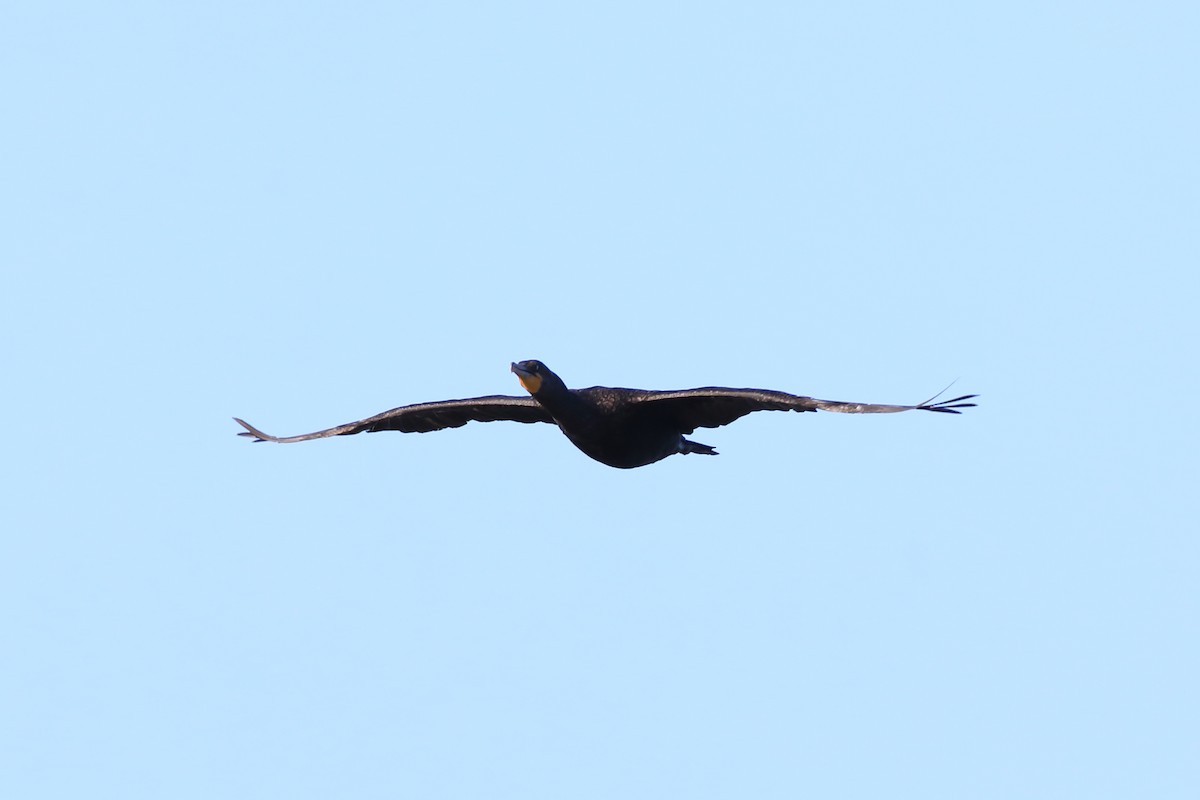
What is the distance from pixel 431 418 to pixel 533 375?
3.28 m

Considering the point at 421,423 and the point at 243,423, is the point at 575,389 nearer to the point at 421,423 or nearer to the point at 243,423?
the point at 421,423

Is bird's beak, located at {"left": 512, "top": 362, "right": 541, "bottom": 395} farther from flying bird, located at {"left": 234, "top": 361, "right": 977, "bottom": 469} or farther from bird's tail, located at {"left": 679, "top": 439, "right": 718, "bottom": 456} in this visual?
bird's tail, located at {"left": 679, "top": 439, "right": 718, "bottom": 456}

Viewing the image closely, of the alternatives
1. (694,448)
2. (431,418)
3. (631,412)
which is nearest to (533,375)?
(631,412)

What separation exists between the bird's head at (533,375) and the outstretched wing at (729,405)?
3.81 feet

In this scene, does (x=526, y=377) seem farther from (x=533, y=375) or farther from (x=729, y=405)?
(x=729, y=405)

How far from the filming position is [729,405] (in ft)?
65.8

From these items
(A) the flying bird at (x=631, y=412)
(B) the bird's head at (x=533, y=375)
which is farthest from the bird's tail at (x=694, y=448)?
(B) the bird's head at (x=533, y=375)

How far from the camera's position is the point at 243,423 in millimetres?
23438

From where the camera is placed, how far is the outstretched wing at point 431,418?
22406mm

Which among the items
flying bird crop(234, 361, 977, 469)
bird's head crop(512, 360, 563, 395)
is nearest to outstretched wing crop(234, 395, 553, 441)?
flying bird crop(234, 361, 977, 469)

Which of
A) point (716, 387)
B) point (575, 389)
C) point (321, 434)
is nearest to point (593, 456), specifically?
point (575, 389)

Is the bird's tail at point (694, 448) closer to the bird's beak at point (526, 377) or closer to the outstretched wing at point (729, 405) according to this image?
the outstretched wing at point (729, 405)

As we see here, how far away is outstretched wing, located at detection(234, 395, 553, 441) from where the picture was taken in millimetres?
22406

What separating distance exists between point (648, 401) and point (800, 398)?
2.27 meters
